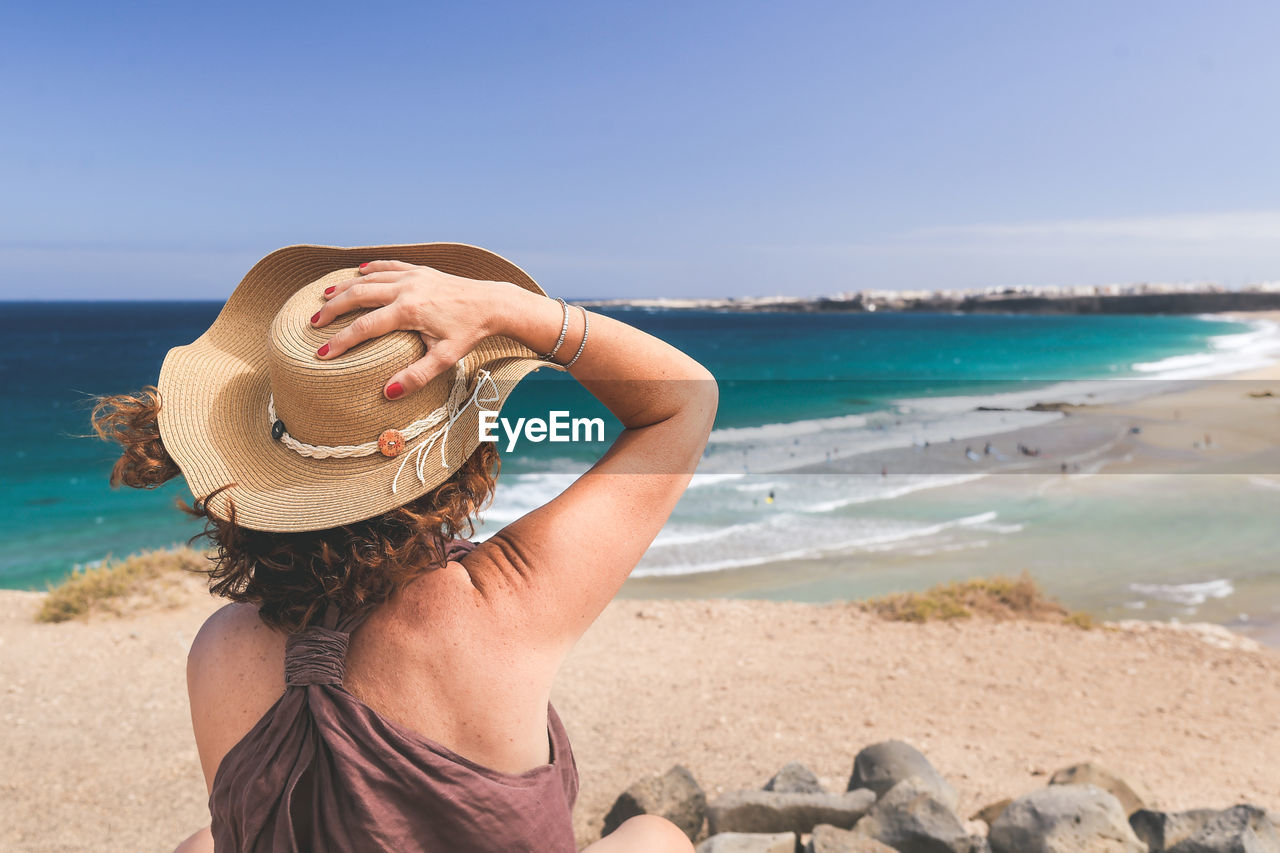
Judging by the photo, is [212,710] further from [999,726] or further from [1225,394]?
[1225,394]

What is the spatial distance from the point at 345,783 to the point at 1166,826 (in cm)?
323

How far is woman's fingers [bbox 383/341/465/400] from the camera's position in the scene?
115 cm

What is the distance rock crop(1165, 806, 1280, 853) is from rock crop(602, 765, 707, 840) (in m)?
1.76

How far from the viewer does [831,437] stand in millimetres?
19359

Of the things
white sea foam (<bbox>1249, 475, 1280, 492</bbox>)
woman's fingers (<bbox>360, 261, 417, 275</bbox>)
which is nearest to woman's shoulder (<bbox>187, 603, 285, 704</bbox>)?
woman's fingers (<bbox>360, 261, 417, 275</bbox>)

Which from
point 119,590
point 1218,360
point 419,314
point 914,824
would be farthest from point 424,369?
point 1218,360

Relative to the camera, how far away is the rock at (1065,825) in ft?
9.80

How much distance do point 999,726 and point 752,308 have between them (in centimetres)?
11835

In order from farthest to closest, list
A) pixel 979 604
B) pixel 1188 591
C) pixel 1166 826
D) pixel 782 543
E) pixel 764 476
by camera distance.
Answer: pixel 764 476 → pixel 782 543 → pixel 1188 591 → pixel 979 604 → pixel 1166 826

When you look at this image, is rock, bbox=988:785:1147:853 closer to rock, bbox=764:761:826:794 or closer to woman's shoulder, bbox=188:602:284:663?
rock, bbox=764:761:826:794

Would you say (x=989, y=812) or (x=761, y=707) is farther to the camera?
(x=761, y=707)

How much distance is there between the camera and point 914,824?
10.1 feet

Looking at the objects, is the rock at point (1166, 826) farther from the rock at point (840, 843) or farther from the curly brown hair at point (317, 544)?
the curly brown hair at point (317, 544)

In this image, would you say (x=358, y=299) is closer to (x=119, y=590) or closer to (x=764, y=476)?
(x=119, y=590)
